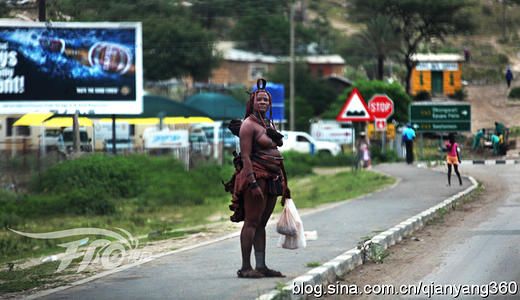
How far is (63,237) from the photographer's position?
835 inches

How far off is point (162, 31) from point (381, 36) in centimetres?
1458

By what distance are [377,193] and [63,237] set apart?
773 centimetres

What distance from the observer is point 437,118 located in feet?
119

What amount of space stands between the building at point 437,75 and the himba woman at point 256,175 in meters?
15.6

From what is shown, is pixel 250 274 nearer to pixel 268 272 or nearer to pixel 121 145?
pixel 268 272

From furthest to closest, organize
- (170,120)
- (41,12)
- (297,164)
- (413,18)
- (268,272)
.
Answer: (170,120) < (413,18) < (297,164) < (41,12) < (268,272)

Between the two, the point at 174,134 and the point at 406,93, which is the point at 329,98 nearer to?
the point at 406,93

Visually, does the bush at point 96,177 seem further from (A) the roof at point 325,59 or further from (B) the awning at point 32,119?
(A) the roof at point 325,59

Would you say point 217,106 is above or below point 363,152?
above

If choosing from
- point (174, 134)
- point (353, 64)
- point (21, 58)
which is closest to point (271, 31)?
point (353, 64)

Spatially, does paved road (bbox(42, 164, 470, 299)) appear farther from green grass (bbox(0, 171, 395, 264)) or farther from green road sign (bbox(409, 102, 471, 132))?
green road sign (bbox(409, 102, 471, 132))

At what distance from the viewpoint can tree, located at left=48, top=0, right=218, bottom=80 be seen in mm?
22808

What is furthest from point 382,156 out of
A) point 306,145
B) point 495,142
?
point 495,142

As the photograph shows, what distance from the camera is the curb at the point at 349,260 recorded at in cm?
877
